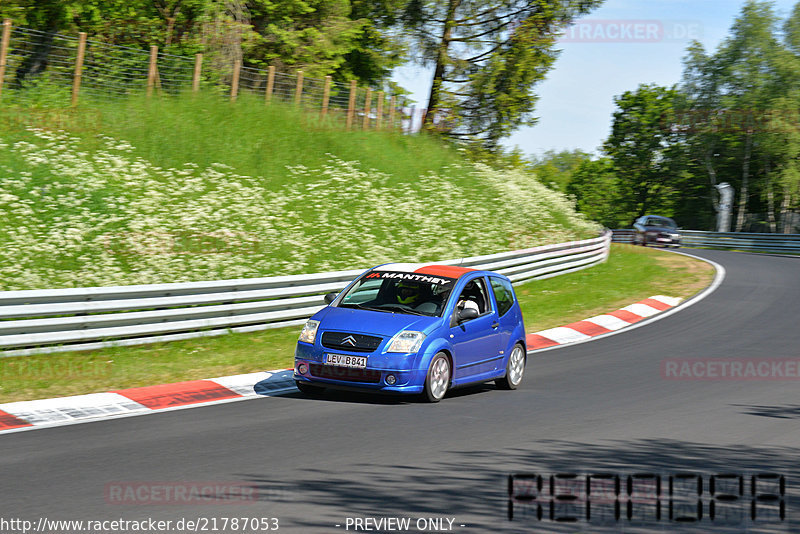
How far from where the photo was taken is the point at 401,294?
1147 centimetres

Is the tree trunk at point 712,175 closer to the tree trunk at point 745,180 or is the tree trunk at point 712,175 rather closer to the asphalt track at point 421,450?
the tree trunk at point 745,180

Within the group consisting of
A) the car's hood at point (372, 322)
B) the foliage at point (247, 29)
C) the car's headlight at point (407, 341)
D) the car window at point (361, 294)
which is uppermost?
the foliage at point (247, 29)

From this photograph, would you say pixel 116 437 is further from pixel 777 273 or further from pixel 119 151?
pixel 777 273

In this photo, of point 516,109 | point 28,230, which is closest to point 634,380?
point 28,230

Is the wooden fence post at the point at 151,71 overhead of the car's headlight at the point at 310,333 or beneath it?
overhead

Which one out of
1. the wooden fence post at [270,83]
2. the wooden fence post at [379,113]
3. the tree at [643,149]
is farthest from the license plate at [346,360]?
the tree at [643,149]

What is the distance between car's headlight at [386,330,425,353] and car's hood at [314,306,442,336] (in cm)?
7

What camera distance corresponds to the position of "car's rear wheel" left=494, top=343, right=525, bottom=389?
1191cm

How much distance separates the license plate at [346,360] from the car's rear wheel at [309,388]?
462 millimetres

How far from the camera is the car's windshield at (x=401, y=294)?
11.1m

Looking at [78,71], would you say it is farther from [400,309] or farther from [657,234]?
[657,234]

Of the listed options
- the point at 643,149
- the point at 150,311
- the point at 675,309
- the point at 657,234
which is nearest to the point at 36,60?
the point at 150,311

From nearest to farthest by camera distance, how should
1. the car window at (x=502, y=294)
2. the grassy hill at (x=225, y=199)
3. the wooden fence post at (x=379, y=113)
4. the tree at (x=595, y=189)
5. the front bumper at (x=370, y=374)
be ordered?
the front bumper at (x=370, y=374) → the car window at (x=502, y=294) → the grassy hill at (x=225, y=199) → the wooden fence post at (x=379, y=113) → the tree at (x=595, y=189)

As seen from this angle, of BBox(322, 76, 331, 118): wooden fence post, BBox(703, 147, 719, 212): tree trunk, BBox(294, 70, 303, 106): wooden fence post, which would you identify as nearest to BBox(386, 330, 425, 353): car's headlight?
Result: BBox(294, 70, 303, 106): wooden fence post
